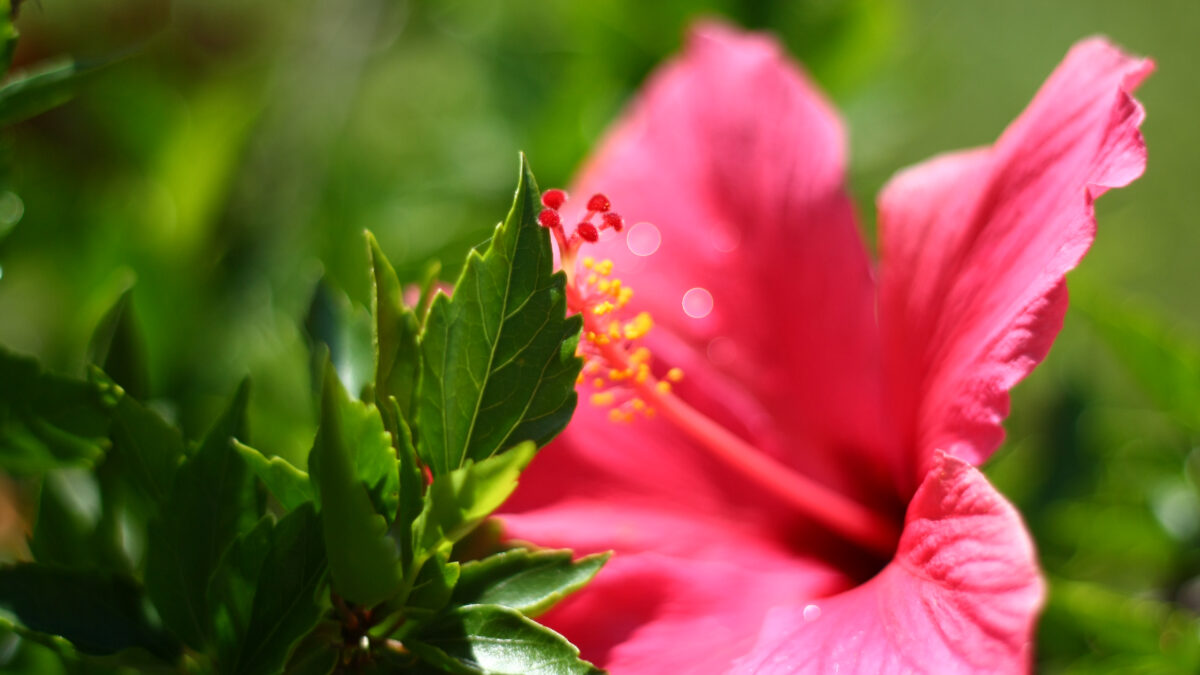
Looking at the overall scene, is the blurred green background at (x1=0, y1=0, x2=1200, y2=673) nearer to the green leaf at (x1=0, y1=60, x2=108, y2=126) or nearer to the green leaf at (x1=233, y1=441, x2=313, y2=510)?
the green leaf at (x1=0, y1=60, x2=108, y2=126)

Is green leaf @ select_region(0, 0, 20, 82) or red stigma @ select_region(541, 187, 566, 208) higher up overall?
green leaf @ select_region(0, 0, 20, 82)

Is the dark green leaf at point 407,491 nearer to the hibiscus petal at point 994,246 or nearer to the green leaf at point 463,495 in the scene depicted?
the green leaf at point 463,495

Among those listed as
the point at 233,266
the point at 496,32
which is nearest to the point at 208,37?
the point at 496,32

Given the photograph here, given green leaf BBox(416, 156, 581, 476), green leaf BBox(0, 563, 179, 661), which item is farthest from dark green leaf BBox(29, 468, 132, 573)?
green leaf BBox(416, 156, 581, 476)

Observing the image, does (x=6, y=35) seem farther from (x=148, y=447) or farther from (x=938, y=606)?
(x=938, y=606)

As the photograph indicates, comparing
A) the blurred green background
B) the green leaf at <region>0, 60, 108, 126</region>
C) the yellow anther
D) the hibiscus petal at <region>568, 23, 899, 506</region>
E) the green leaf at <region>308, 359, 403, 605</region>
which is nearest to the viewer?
the green leaf at <region>308, 359, 403, 605</region>

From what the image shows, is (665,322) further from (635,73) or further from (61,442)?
(635,73)

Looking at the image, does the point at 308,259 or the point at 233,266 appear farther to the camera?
the point at 233,266
